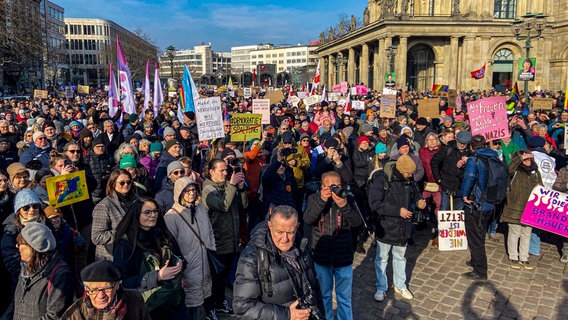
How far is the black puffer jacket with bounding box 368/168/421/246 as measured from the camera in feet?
17.8

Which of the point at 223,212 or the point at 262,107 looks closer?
the point at 223,212

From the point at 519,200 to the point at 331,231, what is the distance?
12.0 ft

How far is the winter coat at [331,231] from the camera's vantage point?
4473mm

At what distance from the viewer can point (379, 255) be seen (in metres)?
5.72

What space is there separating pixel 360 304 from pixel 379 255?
68 centimetres

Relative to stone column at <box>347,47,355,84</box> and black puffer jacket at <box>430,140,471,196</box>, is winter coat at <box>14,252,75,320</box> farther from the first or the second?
stone column at <box>347,47,355,84</box>

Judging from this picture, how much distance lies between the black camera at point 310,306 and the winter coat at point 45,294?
5.53ft

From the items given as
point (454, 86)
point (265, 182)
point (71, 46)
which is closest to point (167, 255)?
point (265, 182)

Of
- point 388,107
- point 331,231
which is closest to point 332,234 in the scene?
point 331,231

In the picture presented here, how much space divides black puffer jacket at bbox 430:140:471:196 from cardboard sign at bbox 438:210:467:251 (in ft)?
2.53

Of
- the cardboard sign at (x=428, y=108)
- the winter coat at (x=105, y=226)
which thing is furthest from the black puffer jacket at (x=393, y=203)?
the cardboard sign at (x=428, y=108)

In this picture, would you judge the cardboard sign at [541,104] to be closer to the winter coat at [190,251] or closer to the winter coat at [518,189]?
the winter coat at [518,189]

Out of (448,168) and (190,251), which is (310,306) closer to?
(190,251)

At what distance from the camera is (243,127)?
Result: 9.06m
